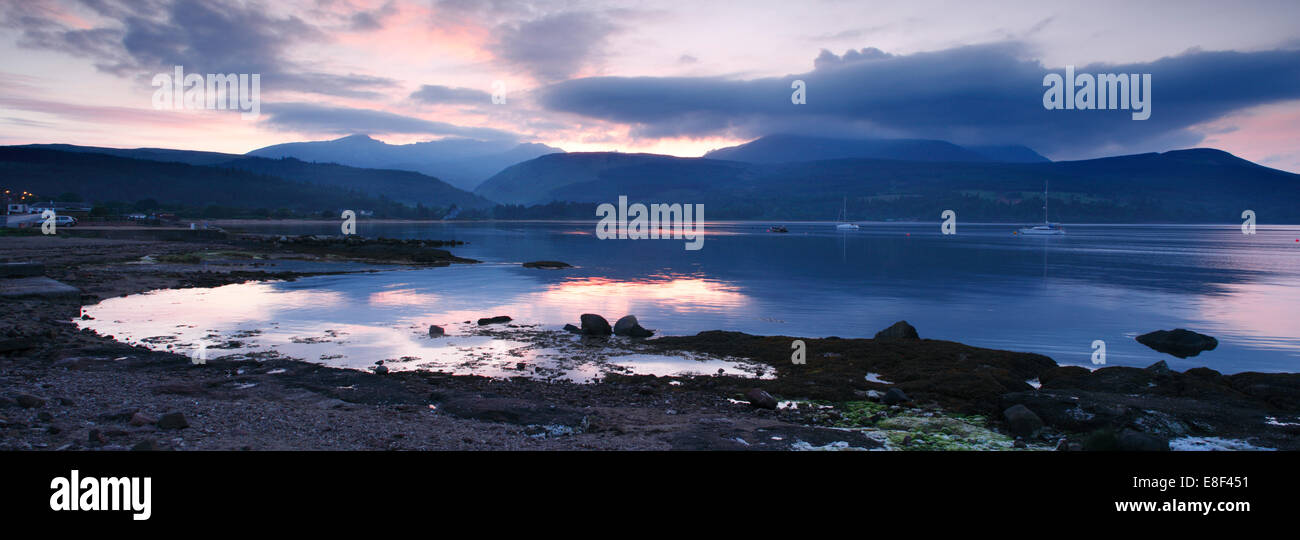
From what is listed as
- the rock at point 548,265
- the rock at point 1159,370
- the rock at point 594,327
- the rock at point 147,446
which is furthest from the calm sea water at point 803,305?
the rock at point 147,446

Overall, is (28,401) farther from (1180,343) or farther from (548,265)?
(548,265)

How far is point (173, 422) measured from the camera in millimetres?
9430

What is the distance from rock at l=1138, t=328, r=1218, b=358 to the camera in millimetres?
22844

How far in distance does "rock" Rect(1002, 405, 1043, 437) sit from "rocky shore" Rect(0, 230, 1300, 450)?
0.02 meters

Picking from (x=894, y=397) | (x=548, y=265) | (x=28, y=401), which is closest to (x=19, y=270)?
(x=28, y=401)

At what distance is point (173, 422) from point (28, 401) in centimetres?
277

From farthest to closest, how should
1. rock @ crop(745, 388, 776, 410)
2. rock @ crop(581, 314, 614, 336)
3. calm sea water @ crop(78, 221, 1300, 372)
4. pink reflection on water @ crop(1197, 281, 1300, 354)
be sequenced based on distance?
pink reflection on water @ crop(1197, 281, 1300, 354)
calm sea water @ crop(78, 221, 1300, 372)
rock @ crop(581, 314, 614, 336)
rock @ crop(745, 388, 776, 410)

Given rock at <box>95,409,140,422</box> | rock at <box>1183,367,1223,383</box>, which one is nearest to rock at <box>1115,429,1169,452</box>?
rock at <box>1183,367,1223,383</box>

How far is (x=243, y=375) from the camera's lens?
14.7 m

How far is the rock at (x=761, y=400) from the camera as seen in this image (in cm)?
1311

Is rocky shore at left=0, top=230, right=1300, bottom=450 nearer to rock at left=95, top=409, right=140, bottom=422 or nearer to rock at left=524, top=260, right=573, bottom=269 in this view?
rock at left=95, top=409, right=140, bottom=422

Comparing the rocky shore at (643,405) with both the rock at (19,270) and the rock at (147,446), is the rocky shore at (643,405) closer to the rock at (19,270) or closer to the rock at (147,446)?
the rock at (147,446)
